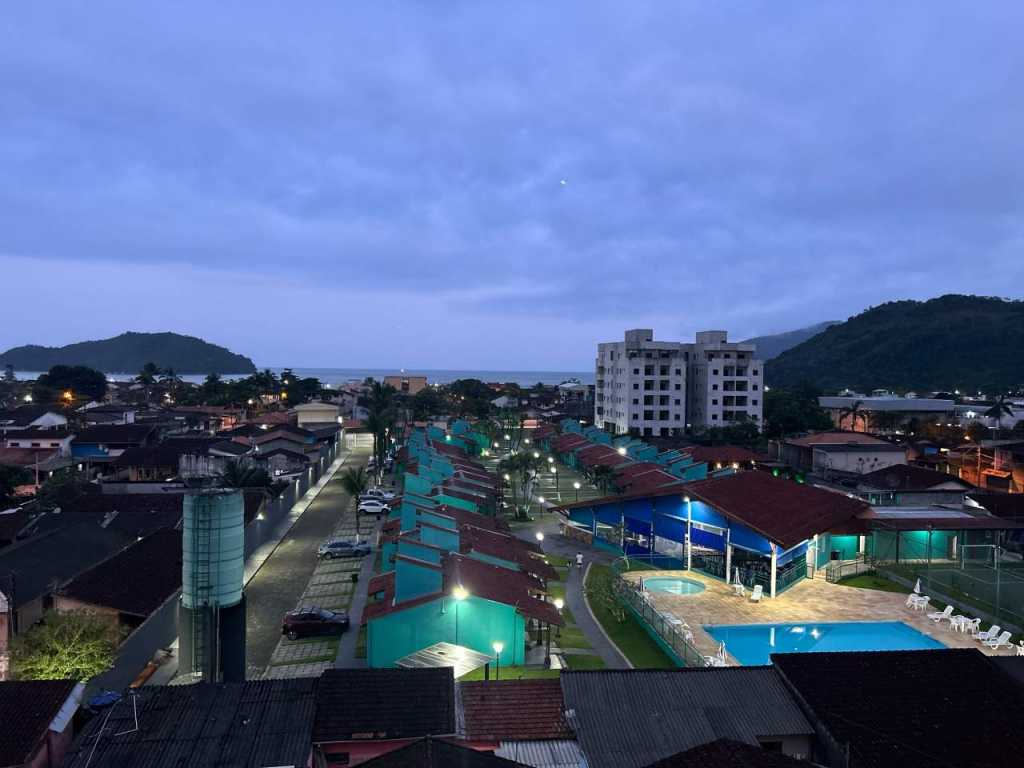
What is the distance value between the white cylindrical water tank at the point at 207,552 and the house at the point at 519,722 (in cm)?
642

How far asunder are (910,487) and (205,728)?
38.9 meters

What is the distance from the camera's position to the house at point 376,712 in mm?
11922

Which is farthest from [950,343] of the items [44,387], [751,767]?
[44,387]

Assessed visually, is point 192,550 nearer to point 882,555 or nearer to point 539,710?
point 539,710

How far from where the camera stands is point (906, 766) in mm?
11008

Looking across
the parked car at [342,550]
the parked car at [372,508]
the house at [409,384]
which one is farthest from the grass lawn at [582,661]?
the house at [409,384]

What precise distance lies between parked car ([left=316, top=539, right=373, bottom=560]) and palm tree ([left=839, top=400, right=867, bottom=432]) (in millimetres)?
64271

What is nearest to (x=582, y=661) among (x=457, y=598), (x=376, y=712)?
(x=457, y=598)

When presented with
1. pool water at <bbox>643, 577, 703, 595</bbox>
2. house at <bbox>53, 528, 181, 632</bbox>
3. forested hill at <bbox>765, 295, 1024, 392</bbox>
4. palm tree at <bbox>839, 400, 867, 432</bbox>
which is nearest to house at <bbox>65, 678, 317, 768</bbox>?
house at <bbox>53, 528, 181, 632</bbox>

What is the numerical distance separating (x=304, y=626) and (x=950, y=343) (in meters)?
149

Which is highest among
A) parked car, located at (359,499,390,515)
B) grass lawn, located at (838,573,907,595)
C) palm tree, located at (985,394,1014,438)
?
palm tree, located at (985,394,1014,438)

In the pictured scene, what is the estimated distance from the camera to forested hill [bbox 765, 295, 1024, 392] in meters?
125

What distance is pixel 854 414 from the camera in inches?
3004

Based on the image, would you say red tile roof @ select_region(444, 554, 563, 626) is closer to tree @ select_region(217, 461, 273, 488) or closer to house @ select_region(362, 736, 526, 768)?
house @ select_region(362, 736, 526, 768)
